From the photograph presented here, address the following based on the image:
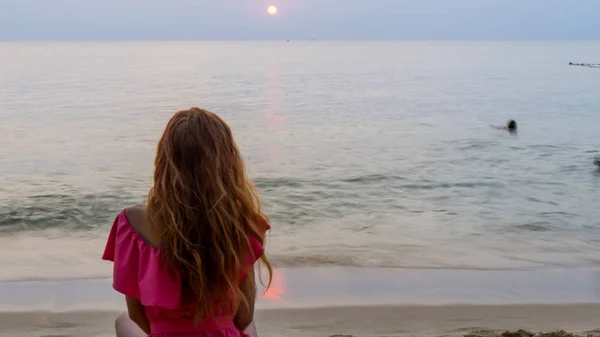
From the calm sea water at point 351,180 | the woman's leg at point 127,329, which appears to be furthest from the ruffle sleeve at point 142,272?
the calm sea water at point 351,180

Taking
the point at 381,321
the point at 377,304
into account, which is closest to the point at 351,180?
the point at 377,304

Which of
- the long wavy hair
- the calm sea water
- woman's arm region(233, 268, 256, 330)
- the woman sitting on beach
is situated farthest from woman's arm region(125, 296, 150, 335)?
the calm sea water

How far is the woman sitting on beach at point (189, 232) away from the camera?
2174 mm

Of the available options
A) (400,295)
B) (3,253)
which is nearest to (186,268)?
(400,295)

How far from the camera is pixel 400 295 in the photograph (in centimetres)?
578

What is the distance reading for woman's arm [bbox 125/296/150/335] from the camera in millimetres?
2338

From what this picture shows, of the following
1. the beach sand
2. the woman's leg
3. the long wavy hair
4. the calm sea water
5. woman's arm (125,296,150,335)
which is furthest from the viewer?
the calm sea water

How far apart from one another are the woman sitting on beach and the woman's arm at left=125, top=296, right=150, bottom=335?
0.10 ft

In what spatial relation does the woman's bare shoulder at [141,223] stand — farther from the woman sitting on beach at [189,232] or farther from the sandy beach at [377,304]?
the sandy beach at [377,304]

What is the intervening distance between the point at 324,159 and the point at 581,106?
19.6m

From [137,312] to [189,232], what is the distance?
0.44m

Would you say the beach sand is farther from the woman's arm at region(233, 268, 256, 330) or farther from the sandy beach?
the woman's arm at region(233, 268, 256, 330)

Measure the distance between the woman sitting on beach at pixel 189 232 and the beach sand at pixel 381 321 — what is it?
2691 millimetres

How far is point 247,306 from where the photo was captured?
97.3 inches
